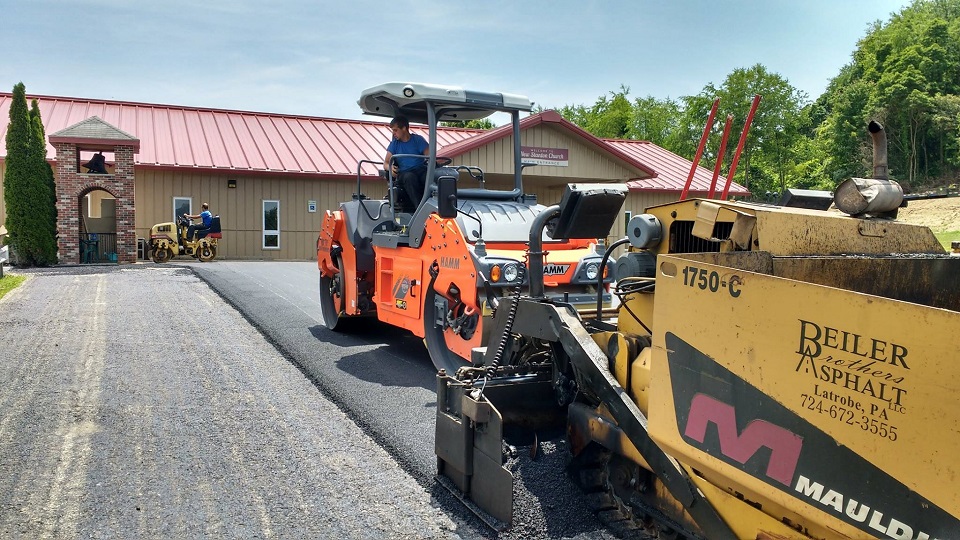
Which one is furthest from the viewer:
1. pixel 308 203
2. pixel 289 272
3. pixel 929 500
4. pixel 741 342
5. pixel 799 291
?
pixel 308 203

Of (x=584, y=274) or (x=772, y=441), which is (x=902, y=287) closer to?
(x=772, y=441)

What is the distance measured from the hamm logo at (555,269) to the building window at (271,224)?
19.1 m

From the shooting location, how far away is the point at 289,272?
659 inches

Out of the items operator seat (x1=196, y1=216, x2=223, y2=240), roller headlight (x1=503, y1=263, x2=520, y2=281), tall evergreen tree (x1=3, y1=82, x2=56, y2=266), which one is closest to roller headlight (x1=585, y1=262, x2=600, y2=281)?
roller headlight (x1=503, y1=263, x2=520, y2=281)

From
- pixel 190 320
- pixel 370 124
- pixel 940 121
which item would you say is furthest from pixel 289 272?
pixel 940 121

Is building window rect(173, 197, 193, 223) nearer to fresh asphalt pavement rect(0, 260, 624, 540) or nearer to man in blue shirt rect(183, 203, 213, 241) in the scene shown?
man in blue shirt rect(183, 203, 213, 241)

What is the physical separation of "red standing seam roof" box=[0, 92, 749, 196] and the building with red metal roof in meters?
0.04

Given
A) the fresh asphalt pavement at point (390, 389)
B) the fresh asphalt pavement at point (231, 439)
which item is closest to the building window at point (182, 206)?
the fresh asphalt pavement at point (390, 389)

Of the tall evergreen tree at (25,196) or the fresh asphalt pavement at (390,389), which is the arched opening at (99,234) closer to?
the tall evergreen tree at (25,196)

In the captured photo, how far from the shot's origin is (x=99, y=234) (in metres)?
21.2

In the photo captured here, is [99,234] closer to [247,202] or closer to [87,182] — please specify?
[87,182]

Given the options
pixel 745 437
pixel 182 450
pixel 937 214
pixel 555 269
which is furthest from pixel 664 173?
pixel 745 437

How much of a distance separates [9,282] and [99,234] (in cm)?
754

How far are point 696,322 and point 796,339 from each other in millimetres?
427
